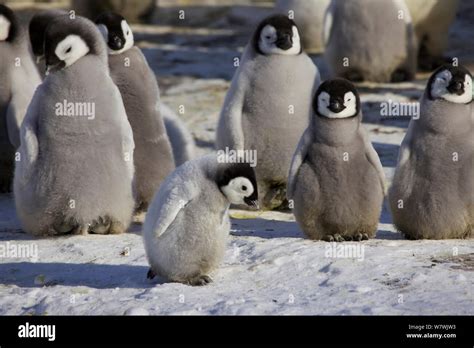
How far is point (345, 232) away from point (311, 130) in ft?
1.68

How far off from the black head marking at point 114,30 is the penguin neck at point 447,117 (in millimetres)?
1786

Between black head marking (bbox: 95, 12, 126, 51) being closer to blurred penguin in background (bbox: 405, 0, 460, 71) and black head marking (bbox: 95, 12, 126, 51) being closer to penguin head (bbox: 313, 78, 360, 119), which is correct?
penguin head (bbox: 313, 78, 360, 119)

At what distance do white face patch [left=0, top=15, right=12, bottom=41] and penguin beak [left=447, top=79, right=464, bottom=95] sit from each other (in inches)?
106

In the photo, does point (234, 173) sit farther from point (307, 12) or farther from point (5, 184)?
point (307, 12)

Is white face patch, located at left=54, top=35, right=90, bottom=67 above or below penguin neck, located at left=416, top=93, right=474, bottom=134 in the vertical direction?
above

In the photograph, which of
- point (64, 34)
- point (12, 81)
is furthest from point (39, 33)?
point (64, 34)

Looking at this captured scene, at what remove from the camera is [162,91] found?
983 centimetres

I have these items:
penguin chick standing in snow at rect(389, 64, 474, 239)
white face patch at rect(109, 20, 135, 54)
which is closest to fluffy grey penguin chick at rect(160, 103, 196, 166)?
white face patch at rect(109, 20, 135, 54)

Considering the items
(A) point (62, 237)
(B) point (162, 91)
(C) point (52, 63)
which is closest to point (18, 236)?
(A) point (62, 237)

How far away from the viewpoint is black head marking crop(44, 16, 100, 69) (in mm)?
5879

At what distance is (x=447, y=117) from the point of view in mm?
5840

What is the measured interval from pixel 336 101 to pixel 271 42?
3.87 ft

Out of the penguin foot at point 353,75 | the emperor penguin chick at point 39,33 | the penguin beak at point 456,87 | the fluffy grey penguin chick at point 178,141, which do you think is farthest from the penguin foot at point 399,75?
the penguin beak at point 456,87
